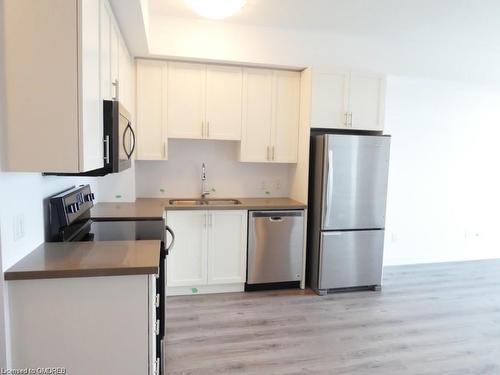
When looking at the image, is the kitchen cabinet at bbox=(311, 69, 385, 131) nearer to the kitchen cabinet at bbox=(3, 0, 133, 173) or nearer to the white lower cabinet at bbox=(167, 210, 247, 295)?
the white lower cabinet at bbox=(167, 210, 247, 295)

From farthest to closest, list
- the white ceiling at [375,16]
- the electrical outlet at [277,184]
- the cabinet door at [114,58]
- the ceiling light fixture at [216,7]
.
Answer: the electrical outlet at [277,184] → the white ceiling at [375,16] → the ceiling light fixture at [216,7] → the cabinet door at [114,58]

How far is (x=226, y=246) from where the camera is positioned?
3355mm

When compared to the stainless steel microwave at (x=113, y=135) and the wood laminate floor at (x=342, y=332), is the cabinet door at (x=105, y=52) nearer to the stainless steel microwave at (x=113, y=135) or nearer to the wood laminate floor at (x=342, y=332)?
the stainless steel microwave at (x=113, y=135)

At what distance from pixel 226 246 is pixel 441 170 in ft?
10.0

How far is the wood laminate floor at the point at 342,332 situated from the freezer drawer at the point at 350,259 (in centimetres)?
14

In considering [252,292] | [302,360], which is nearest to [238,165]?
[252,292]

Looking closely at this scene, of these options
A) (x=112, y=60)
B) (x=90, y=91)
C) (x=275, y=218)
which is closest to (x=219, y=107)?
(x=275, y=218)

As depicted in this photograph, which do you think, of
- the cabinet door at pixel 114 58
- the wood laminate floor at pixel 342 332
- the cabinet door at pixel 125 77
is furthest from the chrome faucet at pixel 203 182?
the cabinet door at pixel 114 58

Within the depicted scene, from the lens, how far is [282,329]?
273cm

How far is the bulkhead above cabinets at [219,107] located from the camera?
10.9 ft

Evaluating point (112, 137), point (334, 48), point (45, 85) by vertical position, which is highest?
point (334, 48)

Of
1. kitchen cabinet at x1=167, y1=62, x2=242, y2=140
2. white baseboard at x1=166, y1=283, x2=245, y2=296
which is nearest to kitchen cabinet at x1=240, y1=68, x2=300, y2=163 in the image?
kitchen cabinet at x1=167, y1=62, x2=242, y2=140

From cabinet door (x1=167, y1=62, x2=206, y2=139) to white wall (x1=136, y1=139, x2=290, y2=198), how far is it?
1.01 ft

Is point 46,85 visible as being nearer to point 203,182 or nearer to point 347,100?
point 203,182
